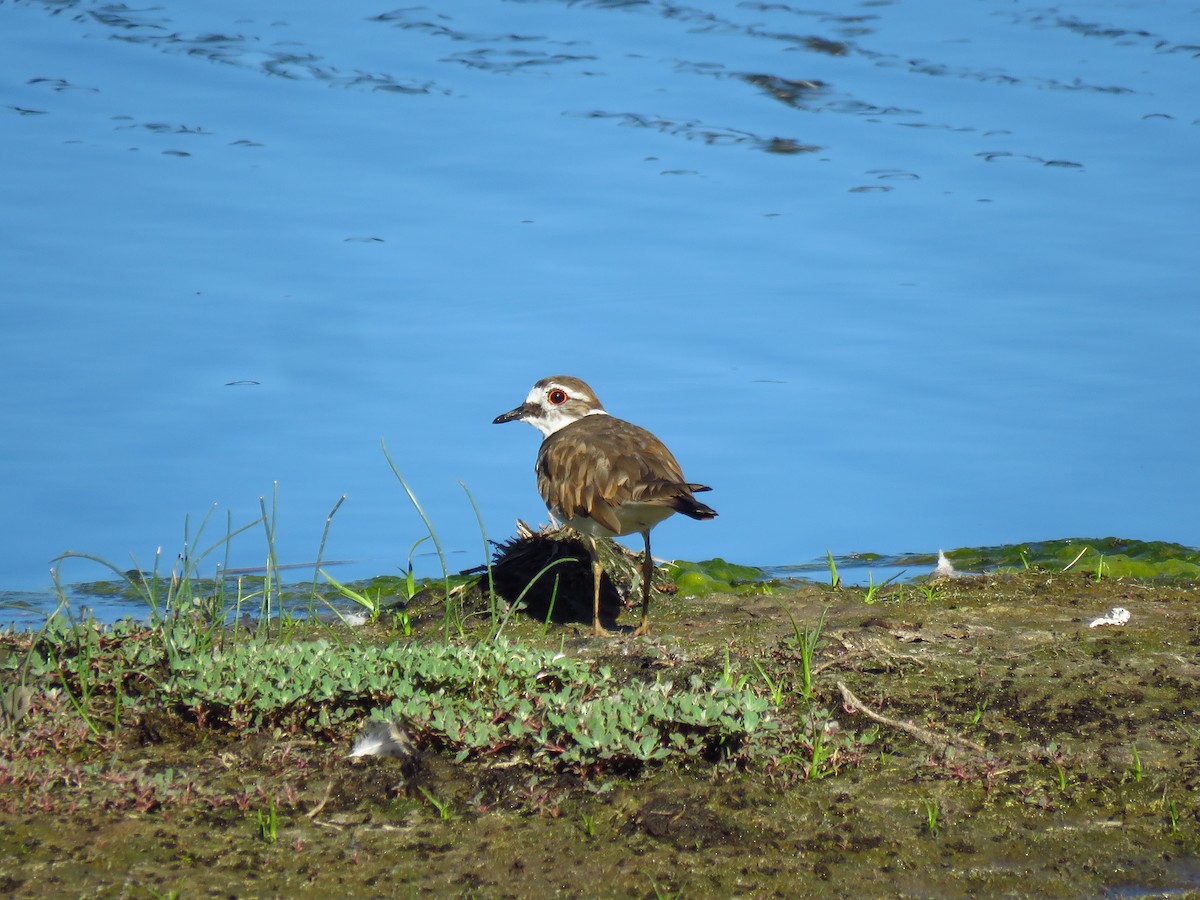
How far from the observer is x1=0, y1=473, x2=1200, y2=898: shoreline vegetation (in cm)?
411

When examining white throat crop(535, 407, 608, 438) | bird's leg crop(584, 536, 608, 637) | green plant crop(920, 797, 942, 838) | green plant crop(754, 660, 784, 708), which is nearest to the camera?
green plant crop(920, 797, 942, 838)

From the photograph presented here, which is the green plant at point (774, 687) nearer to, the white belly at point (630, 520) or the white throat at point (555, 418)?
the white belly at point (630, 520)

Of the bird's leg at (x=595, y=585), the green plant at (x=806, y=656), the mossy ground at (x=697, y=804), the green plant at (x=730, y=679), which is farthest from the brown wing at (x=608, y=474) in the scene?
the mossy ground at (x=697, y=804)

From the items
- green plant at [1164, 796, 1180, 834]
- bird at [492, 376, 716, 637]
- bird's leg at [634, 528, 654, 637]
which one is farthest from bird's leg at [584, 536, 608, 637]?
green plant at [1164, 796, 1180, 834]

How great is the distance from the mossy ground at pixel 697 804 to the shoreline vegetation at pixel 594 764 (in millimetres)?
10

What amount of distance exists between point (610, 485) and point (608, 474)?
8cm

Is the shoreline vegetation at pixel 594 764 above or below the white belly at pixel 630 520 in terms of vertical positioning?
above

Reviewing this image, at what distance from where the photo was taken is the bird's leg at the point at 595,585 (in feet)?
23.0

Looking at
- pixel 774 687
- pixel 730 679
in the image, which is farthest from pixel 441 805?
pixel 774 687

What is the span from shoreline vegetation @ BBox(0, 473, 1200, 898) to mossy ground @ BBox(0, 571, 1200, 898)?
0.01 m

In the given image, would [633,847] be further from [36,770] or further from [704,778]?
[36,770]

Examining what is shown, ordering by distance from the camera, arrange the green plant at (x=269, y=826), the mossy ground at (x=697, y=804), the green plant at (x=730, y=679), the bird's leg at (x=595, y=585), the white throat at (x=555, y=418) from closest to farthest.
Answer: the mossy ground at (x=697, y=804) → the green plant at (x=269, y=826) → the green plant at (x=730, y=679) → the bird's leg at (x=595, y=585) → the white throat at (x=555, y=418)

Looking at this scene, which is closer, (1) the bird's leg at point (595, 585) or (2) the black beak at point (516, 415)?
(1) the bird's leg at point (595, 585)

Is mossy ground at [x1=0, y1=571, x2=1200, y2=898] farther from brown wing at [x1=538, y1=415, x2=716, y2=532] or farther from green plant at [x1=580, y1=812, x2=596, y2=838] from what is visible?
brown wing at [x1=538, y1=415, x2=716, y2=532]
